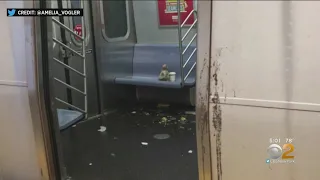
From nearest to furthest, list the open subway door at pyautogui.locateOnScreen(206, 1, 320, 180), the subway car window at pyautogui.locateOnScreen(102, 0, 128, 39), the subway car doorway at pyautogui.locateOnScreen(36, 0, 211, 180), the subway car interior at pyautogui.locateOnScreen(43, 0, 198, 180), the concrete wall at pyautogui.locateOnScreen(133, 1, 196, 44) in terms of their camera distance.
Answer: the open subway door at pyautogui.locateOnScreen(206, 1, 320, 180)
the subway car doorway at pyautogui.locateOnScreen(36, 0, 211, 180)
the subway car interior at pyautogui.locateOnScreen(43, 0, 198, 180)
the subway car window at pyautogui.locateOnScreen(102, 0, 128, 39)
the concrete wall at pyautogui.locateOnScreen(133, 1, 196, 44)

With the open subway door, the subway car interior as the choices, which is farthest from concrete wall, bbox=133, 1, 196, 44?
the open subway door

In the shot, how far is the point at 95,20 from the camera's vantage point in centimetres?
452

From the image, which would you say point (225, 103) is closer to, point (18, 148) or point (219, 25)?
point (219, 25)

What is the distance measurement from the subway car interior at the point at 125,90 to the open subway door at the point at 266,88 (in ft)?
3.60

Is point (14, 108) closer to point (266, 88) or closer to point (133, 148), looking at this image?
point (133, 148)

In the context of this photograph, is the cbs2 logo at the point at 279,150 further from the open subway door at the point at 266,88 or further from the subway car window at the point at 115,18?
the subway car window at the point at 115,18

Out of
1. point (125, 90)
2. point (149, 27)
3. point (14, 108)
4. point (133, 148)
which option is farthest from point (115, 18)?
point (14, 108)

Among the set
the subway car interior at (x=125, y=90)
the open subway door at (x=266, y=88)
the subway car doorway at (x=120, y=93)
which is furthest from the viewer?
the subway car interior at (x=125, y=90)

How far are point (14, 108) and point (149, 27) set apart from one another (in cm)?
318

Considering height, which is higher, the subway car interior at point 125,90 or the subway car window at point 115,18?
the subway car window at point 115,18

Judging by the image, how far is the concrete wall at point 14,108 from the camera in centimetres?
230

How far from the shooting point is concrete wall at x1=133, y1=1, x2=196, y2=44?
17.2 ft

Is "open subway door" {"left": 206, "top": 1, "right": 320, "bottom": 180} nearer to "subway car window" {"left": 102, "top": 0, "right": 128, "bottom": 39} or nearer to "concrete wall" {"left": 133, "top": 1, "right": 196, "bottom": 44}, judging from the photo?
"subway car window" {"left": 102, "top": 0, "right": 128, "bottom": 39}

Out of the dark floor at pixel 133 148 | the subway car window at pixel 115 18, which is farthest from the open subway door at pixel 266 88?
the subway car window at pixel 115 18
